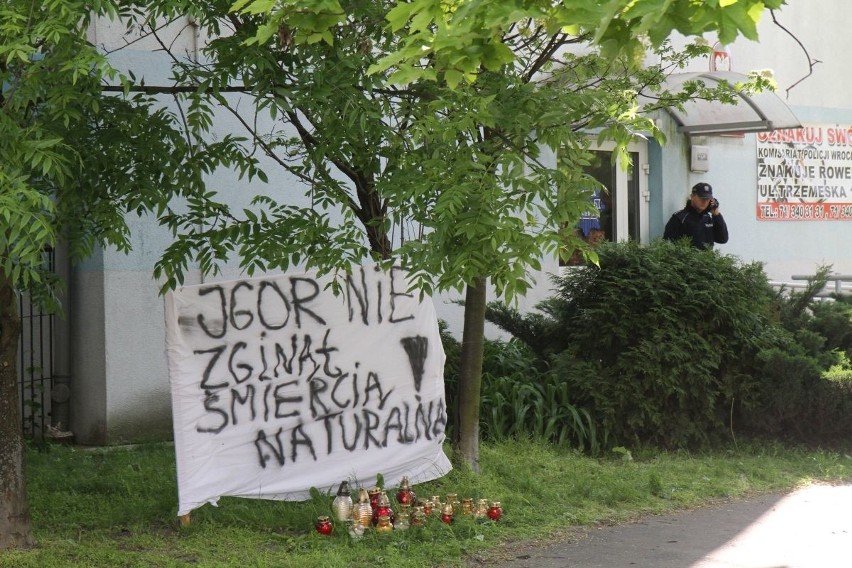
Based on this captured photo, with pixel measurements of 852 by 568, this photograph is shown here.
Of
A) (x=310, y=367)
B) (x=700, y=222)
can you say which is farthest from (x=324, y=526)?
(x=700, y=222)

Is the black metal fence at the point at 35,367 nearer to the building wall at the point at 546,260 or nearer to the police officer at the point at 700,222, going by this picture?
the building wall at the point at 546,260

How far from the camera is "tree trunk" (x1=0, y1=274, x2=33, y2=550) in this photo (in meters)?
5.77

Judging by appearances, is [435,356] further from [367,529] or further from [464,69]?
[464,69]

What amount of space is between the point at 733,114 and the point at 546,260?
2.92m

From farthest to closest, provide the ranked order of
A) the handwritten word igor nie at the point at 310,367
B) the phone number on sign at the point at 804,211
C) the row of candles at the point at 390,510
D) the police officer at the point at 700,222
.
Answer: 1. the phone number on sign at the point at 804,211
2. the police officer at the point at 700,222
3. the handwritten word igor nie at the point at 310,367
4. the row of candles at the point at 390,510

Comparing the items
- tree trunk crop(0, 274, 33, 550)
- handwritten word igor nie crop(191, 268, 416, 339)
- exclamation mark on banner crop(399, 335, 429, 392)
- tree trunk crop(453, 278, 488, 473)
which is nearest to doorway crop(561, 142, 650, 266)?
tree trunk crop(453, 278, 488, 473)

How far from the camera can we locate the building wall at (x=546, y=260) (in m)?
9.16

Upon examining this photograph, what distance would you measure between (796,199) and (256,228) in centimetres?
1076

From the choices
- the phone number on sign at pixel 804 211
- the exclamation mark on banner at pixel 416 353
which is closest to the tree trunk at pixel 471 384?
the exclamation mark on banner at pixel 416 353

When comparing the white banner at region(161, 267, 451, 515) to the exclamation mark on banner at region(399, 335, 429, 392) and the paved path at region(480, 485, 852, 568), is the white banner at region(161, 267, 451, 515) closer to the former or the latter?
the exclamation mark on banner at region(399, 335, 429, 392)

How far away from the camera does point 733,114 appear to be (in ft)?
42.3

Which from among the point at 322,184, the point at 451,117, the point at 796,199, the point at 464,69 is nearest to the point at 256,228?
the point at 322,184

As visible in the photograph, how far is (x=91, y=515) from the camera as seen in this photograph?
6.63 meters

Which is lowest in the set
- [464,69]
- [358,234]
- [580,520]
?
[580,520]
